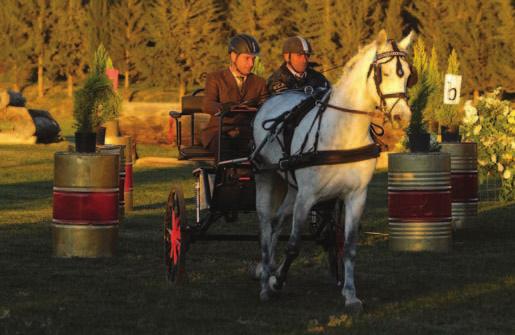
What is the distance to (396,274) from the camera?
13.6 meters

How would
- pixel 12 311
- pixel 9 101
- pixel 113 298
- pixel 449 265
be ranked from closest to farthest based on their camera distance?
pixel 12 311, pixel 113 298, pixel 449 265, pixel 9 101

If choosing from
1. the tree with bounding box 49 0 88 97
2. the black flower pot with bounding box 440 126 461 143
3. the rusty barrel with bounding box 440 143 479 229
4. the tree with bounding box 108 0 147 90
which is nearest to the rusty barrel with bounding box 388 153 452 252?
the rusty barrel with bounding box 440 143 479 229

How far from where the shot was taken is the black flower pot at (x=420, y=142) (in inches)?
644

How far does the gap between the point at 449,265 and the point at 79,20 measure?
205ft

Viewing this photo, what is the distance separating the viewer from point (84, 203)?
14695mm

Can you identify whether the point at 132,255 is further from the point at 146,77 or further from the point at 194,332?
the point at 146,77

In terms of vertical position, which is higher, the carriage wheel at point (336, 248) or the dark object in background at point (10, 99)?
the dark object in background at point (10, 99)

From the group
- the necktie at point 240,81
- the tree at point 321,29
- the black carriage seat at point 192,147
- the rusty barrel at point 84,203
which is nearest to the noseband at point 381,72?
the necktie at point 240,81

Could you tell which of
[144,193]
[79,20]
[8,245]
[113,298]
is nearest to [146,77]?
[79,20]

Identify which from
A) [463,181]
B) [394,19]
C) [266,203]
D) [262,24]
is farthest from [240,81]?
[262,24]

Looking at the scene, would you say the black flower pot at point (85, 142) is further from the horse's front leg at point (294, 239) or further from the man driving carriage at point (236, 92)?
the horse's front leg at point (294, 239)

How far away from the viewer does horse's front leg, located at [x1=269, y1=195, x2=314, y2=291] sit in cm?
Answer: 1123

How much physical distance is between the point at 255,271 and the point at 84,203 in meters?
2.59

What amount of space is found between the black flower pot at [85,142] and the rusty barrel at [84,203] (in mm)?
260
